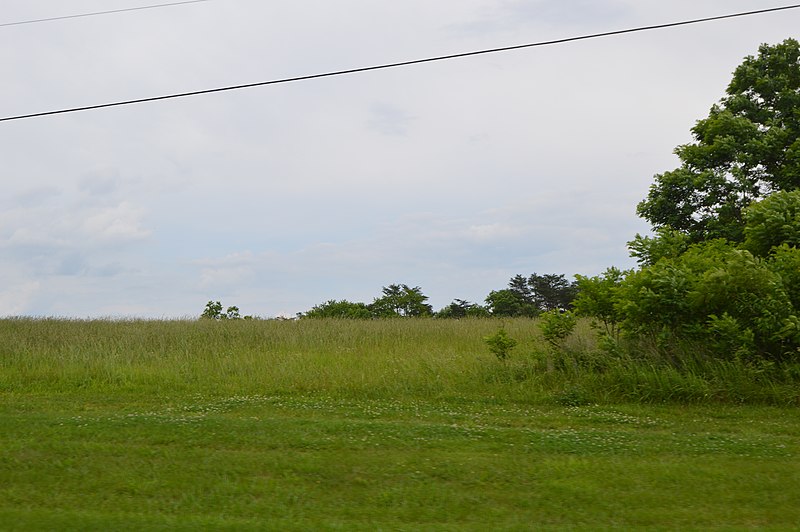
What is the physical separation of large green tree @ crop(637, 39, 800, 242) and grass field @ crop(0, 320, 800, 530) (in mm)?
6689

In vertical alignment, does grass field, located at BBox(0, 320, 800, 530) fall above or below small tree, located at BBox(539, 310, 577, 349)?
below

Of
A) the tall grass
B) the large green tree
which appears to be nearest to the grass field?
the tall grass

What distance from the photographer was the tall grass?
1190 cm

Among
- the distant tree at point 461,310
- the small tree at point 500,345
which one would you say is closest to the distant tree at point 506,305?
the distant tree at point 461,310

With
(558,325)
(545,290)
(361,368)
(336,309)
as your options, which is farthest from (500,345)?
(545,290)

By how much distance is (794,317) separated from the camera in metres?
11.6

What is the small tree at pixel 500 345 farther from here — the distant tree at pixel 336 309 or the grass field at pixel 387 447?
the distant tree at pixel 336 309

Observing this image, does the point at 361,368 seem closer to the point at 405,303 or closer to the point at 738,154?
the point at 738,154

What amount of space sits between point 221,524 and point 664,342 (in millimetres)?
9375

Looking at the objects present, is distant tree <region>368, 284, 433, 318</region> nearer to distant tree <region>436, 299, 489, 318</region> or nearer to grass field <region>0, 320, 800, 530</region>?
distant tree <region>436, 299, 489, 318</region>

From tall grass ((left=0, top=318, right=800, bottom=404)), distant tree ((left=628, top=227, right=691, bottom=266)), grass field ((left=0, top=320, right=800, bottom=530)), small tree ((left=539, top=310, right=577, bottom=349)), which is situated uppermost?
distant tree ((left=628, top=227, right=691, bottom=266))

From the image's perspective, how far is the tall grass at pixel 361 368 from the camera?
11.9 meters

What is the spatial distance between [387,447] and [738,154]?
14.0m

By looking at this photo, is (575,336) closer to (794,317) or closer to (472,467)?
(794,317)
